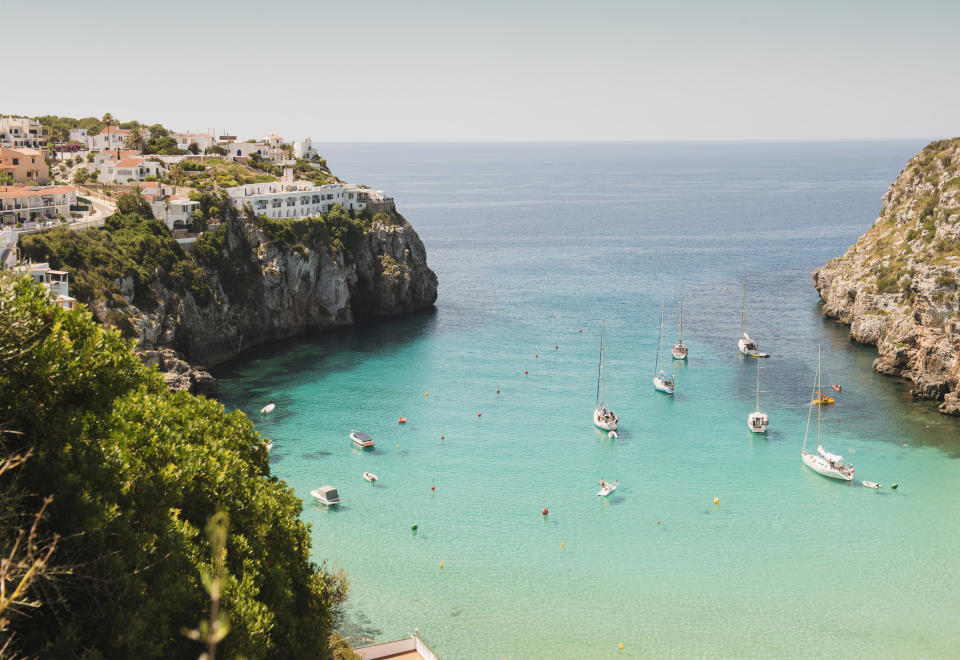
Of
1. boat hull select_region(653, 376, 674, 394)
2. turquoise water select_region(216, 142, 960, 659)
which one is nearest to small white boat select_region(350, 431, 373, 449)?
turquoise water select_region(216, 142, 960, 659)

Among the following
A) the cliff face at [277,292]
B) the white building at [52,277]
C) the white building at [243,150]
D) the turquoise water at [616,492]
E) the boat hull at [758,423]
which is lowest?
the turquoise water at [616,492]

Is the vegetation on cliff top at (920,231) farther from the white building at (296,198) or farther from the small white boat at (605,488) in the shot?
the white building at (296,198)

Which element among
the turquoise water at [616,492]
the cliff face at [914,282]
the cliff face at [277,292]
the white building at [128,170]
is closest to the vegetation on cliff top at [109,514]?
the turquoise water at [616,492]

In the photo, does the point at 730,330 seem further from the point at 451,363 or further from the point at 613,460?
the point at 613,460

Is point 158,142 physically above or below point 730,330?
above

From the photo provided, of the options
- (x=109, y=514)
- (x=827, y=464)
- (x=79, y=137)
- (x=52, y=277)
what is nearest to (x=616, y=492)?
(x=827, y=464)

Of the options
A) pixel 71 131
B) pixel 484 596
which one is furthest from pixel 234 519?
pixel 71 131

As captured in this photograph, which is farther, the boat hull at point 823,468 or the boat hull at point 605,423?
the boat hull at point 605,423
